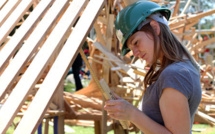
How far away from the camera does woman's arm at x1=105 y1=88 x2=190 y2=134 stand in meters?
1.19

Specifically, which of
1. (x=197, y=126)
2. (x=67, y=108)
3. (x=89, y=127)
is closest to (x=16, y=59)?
(x=67, y=108)

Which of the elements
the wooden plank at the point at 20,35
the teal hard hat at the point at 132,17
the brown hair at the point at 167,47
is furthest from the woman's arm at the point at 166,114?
the wooden plank at the point at 20,35

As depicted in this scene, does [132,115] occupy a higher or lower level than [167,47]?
lower

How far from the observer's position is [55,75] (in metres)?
1.19

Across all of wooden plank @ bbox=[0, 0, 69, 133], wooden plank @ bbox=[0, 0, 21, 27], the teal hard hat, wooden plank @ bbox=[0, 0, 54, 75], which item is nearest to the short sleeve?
the teal hard hat

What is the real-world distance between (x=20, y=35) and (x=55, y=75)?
1.55 feet

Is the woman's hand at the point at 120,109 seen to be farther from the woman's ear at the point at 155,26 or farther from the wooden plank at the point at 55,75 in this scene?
the woman's ear at the point at 155,26

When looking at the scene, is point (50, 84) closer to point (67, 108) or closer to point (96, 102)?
point (67, 108)

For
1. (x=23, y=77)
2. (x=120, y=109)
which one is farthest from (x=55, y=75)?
(x=120, y=109)

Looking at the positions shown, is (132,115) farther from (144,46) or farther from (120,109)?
(144,46)

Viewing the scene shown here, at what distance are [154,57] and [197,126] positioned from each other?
444 centimetres

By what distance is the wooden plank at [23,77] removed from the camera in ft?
3.64

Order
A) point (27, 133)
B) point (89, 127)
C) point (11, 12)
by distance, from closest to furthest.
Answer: point (27, 133) < point (11, 12) < point (89, 127)

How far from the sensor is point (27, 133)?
0.99 meters
